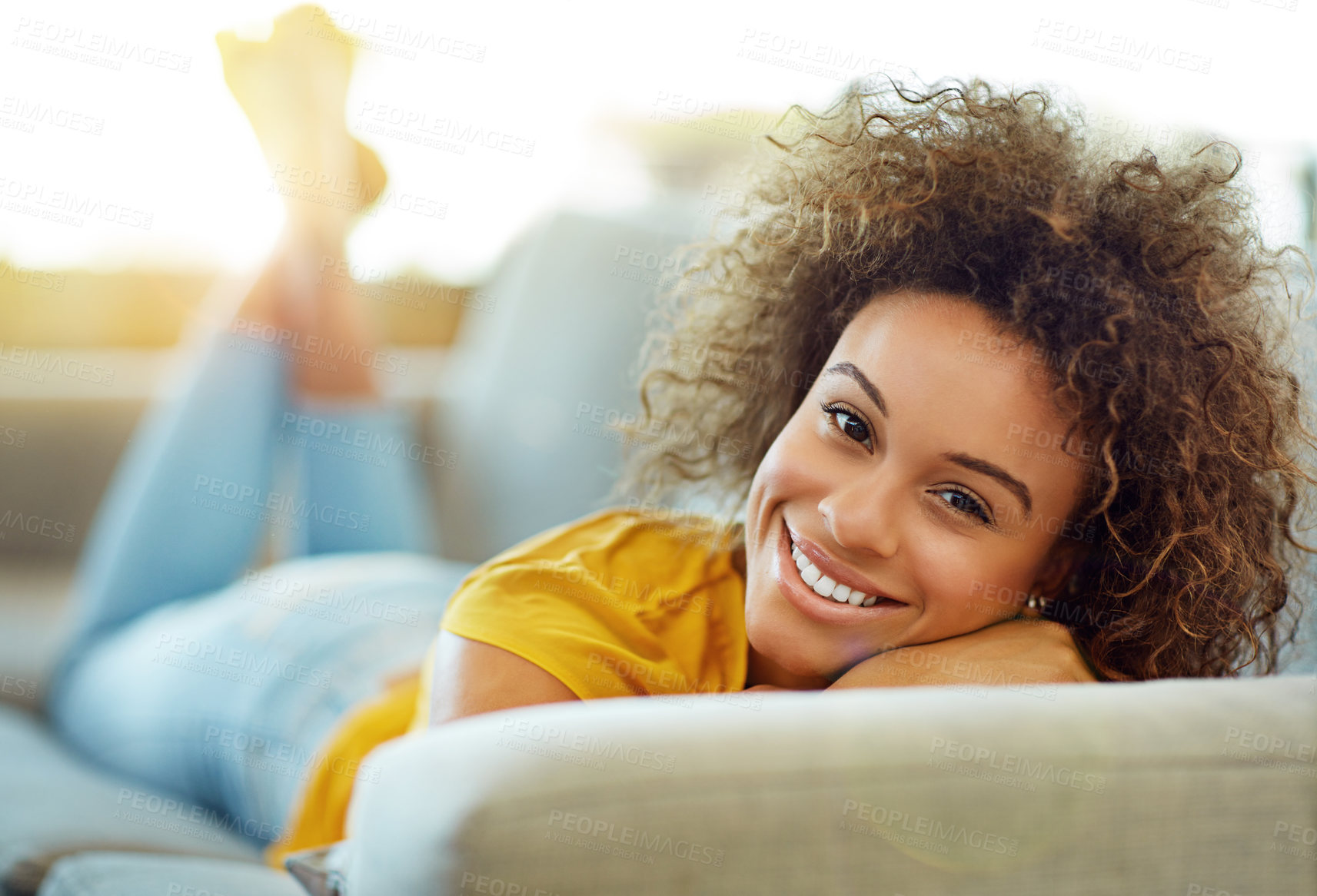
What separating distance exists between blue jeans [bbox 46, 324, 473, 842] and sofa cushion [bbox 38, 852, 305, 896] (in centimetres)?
22

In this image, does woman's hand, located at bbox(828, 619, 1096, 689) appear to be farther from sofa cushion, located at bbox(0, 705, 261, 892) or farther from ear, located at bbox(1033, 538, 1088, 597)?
sofa cushion, located at bbox(0, 705, 261, 892)

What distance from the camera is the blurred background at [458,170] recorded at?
4.97 ft

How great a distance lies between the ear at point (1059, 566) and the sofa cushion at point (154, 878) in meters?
0.71

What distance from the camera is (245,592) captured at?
143 cm

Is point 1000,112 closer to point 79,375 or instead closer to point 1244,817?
point 1244,817

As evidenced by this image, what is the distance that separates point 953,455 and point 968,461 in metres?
0.01
